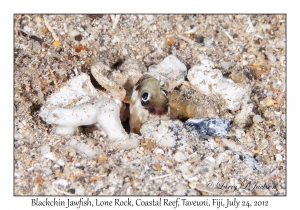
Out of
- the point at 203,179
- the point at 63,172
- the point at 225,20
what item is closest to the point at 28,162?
the point at 63,172

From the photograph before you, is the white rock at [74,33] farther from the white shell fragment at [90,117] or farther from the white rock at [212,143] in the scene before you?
the white rock at [212,143]

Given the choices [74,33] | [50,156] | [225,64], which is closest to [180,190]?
[50,156]

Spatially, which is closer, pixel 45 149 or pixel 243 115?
pixel 45 149

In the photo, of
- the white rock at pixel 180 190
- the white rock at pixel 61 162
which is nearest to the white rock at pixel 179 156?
the white rock at pixel 180 190

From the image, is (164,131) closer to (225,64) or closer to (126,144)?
(126,144)

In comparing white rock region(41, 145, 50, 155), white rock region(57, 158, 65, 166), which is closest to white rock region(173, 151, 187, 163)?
white rock region(57, 158, 65, 166)

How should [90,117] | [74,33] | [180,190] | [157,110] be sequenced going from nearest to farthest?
[180,190]
[90,117]
[157,110]
[74,33]
